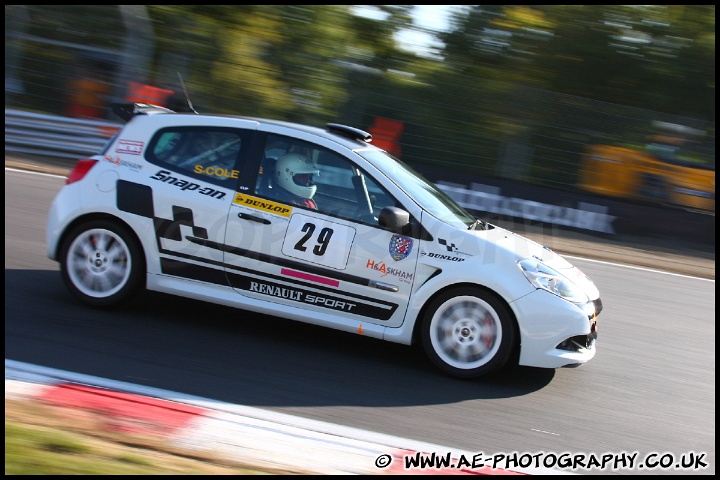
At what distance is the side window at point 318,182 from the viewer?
5758 mm

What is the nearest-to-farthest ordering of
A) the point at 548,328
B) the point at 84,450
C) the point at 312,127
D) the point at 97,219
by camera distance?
the point at 84,450 → the point at 548,328 → the point at 97,219 → the point at 312,127

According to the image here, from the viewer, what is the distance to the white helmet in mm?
5840

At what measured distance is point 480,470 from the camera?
4.28 meters

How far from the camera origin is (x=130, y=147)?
6180 mm

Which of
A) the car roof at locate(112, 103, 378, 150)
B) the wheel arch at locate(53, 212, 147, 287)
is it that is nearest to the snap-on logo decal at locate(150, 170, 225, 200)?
the wheel arch at locate(53, 212, 147, 287)

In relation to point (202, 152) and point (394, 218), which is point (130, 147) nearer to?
point (202, 152)

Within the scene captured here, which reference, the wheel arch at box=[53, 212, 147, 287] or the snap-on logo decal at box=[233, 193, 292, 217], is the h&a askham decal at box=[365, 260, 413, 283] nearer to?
the snap-on logo decal at box=[233, 193, 292, 217]

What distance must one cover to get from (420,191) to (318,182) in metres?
0.82

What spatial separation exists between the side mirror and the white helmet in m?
0.62

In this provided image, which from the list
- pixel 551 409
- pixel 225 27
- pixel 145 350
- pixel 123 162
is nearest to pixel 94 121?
pixel 225 27

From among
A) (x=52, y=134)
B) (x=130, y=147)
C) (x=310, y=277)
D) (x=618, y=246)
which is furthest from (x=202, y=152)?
(x=52, y=134)

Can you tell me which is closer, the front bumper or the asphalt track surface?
the front bumper

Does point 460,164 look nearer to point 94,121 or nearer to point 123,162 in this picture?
point 94,121

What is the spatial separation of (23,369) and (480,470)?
9.60 ft
